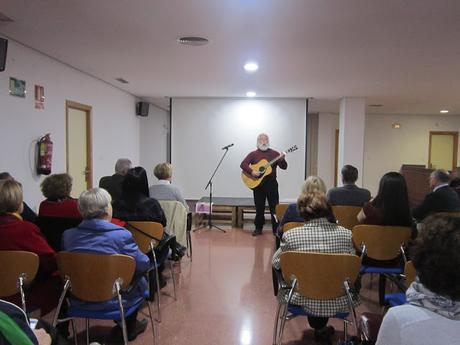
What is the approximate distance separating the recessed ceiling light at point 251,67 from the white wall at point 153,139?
469cm

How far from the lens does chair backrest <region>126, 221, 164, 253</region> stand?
3.14 metres

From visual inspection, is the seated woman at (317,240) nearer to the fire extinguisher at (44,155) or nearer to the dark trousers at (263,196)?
the fire extinguisher at (44,155)

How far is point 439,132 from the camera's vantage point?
11.7 meters

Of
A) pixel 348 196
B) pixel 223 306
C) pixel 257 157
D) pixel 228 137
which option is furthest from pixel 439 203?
pixel 228 137

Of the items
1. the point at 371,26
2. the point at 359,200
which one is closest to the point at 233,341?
the point at 359,200

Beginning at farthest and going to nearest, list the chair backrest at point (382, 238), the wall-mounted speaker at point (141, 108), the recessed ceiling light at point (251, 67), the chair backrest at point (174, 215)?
1. the wall-mounted speaker at point (141, 108)
2. the recessed ceiling light at point (251, 67)
3. the chair backrest at point (174, 215)
4. the chair backrest at point (382, 238)

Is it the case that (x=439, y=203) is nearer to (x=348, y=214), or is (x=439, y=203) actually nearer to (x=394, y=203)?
(x=394, y=203)

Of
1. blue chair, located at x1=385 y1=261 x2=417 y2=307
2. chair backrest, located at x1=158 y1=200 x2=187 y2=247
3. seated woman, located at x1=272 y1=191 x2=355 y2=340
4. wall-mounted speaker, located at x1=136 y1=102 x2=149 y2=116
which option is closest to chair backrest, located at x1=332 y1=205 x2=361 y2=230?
seated woman, located at x1=272 y1=191 x2=355 y2=340

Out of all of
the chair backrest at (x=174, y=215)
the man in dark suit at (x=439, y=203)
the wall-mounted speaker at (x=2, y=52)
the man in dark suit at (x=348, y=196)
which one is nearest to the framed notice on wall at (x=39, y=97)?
the wall-mounted speaker at (x=2, y=52)

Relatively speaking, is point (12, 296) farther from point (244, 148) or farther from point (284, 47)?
point (244, 148)

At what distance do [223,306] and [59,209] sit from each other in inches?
63.5

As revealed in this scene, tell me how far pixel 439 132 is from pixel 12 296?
12176 mm

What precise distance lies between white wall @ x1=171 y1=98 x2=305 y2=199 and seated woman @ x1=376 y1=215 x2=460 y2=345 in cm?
708

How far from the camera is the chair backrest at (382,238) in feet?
10.3
